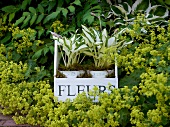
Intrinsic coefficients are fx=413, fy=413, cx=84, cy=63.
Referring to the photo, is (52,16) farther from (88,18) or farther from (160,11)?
(160,11)

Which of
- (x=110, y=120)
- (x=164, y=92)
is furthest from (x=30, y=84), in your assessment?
(x=164, y=92)

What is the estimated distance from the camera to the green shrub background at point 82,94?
104 inches

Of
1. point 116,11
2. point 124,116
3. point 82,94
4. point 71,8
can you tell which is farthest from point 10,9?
point 124,116

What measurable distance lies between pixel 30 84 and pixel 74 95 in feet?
1.46

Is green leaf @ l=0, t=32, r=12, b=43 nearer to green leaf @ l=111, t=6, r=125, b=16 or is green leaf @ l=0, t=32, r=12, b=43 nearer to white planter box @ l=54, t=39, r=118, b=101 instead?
green leaf @ l=111, t=6, r=125, b=16

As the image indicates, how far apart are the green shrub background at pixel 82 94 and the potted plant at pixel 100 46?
0.10m

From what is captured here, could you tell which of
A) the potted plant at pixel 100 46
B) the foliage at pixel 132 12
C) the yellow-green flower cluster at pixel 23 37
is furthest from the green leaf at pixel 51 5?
the potted plant at pixel 100 46

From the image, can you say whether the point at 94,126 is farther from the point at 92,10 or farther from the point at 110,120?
the point at 92,10

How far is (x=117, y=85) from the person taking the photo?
3059mm

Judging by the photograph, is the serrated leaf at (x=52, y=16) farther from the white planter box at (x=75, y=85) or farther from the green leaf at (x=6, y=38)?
the white planter box at (x=75, y=85)

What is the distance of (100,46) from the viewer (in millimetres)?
3195

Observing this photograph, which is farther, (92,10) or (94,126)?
(92,10)

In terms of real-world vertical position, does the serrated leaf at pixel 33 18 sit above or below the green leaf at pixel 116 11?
below

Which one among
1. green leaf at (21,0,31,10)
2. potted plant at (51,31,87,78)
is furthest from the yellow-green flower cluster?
potted plant at (51,31,87,78)
